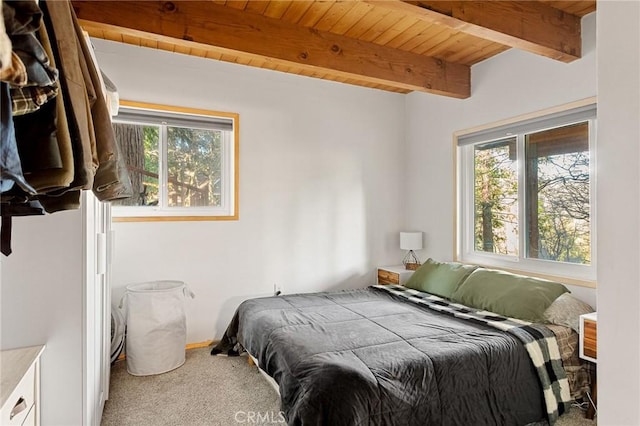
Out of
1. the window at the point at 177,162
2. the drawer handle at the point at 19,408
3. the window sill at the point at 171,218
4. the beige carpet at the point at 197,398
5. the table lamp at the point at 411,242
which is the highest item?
the window at the point at 177,162

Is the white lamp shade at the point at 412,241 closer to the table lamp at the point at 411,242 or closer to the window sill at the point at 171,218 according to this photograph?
the table lamp at the point at 411,242

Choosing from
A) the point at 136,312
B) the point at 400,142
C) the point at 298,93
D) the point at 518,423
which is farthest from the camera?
the point at 400,142

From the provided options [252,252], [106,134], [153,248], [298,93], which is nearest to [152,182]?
[153,248]

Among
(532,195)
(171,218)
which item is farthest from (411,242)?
(171,218)

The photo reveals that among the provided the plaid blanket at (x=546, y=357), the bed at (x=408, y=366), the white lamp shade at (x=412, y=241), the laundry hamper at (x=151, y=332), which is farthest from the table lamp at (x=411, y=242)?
the laundry hamper at (x=151, y=332)

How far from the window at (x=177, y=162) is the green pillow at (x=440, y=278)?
71.1 inches

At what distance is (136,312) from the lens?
8.68ft

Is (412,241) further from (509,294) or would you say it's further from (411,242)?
(509,294)

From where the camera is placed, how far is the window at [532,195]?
8.80ft

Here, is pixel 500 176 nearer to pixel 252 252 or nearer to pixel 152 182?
pixel 252 252

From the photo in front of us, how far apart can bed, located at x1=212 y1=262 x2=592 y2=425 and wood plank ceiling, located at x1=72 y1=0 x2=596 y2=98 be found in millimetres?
1860

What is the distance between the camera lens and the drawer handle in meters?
0.98

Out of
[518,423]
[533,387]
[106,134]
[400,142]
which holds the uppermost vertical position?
[400,142]

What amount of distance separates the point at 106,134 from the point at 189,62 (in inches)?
101
